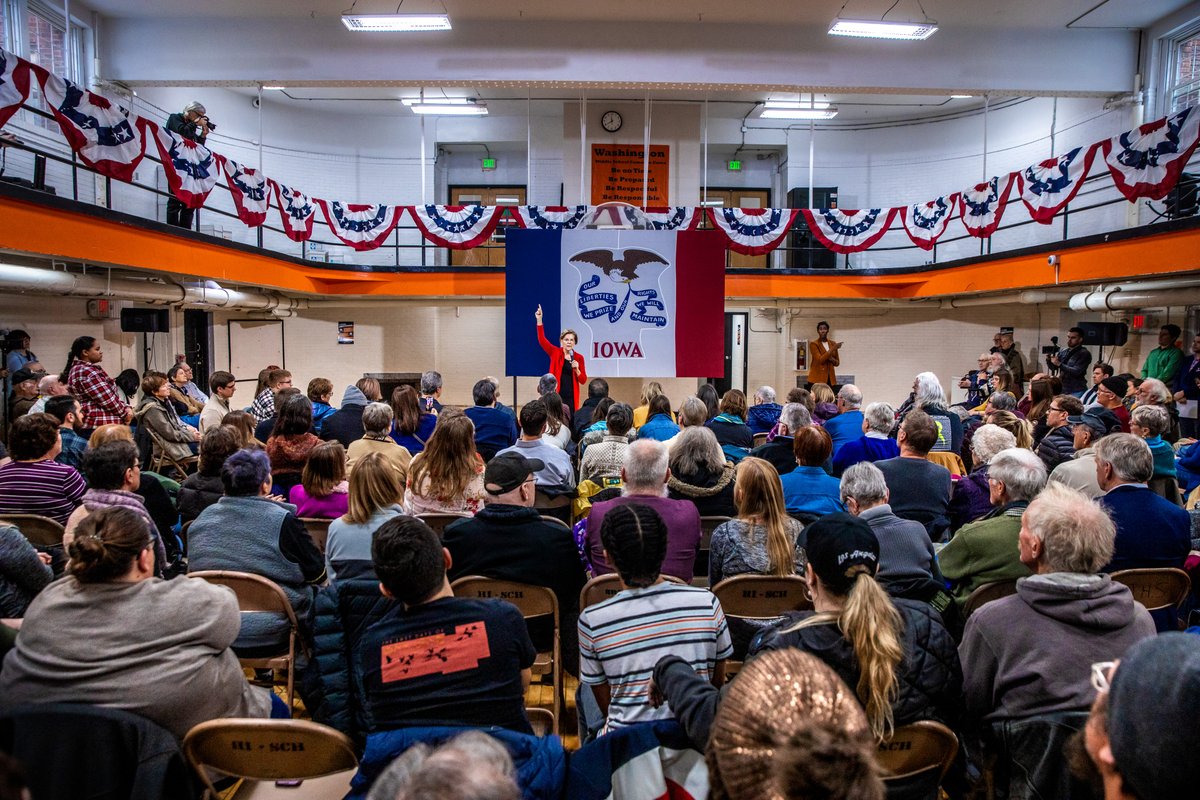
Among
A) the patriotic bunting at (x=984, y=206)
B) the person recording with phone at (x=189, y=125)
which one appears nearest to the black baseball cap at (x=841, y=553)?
the patriotic bunting at (x=984, y=206)

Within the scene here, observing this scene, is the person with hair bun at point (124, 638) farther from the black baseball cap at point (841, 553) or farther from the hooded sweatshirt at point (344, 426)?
the hooded sweatshirt at point (344, 426)

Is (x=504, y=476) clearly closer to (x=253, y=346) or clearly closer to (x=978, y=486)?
(x=978, y=486)

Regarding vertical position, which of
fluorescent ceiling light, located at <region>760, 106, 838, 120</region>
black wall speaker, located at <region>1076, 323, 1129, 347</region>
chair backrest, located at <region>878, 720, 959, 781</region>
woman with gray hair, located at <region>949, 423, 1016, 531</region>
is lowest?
chair backrest, located at <region>878, 720, 959, 781</region>

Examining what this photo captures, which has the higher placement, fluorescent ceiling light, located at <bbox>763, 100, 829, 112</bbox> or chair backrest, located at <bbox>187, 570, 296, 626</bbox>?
fluorescent ceiling light, located at <bbox>763, 100, 829, 112</bbox>

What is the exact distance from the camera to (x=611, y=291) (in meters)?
9.44

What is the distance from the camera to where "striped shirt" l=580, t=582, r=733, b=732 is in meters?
1.95

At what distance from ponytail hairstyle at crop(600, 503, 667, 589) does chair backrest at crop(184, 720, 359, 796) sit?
825mm

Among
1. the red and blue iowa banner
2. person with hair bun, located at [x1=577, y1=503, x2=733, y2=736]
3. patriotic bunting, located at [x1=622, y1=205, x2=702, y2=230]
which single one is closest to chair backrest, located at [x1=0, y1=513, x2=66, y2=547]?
person with hair bun, located at [x1=577, y1=503, x2=733, y2=736]

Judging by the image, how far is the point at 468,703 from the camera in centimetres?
179

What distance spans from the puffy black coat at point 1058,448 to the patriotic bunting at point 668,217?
20.0ft

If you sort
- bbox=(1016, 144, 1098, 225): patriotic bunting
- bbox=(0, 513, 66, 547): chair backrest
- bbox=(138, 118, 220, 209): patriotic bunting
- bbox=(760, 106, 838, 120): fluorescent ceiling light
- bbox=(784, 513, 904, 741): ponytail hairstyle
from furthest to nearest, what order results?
bbox=(760, 106, 838, 120): fluorescent ceiling light → bbox=(1016, 144, 1098, 225): patriotic bunting → bbox=(138, 118, 220, 209): patriotic bunting → bbox=(0, 513, 66, 547): chair backrest → bbox=(784, 513, 904, 741): ponytail hairstyle

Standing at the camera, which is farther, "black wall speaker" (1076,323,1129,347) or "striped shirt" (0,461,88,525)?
"black wall speaker" (1076,323,1129,347)

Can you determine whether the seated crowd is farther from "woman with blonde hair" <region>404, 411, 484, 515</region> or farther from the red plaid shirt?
the red plaid shirt

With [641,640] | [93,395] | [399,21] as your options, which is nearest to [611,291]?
[399,21]
